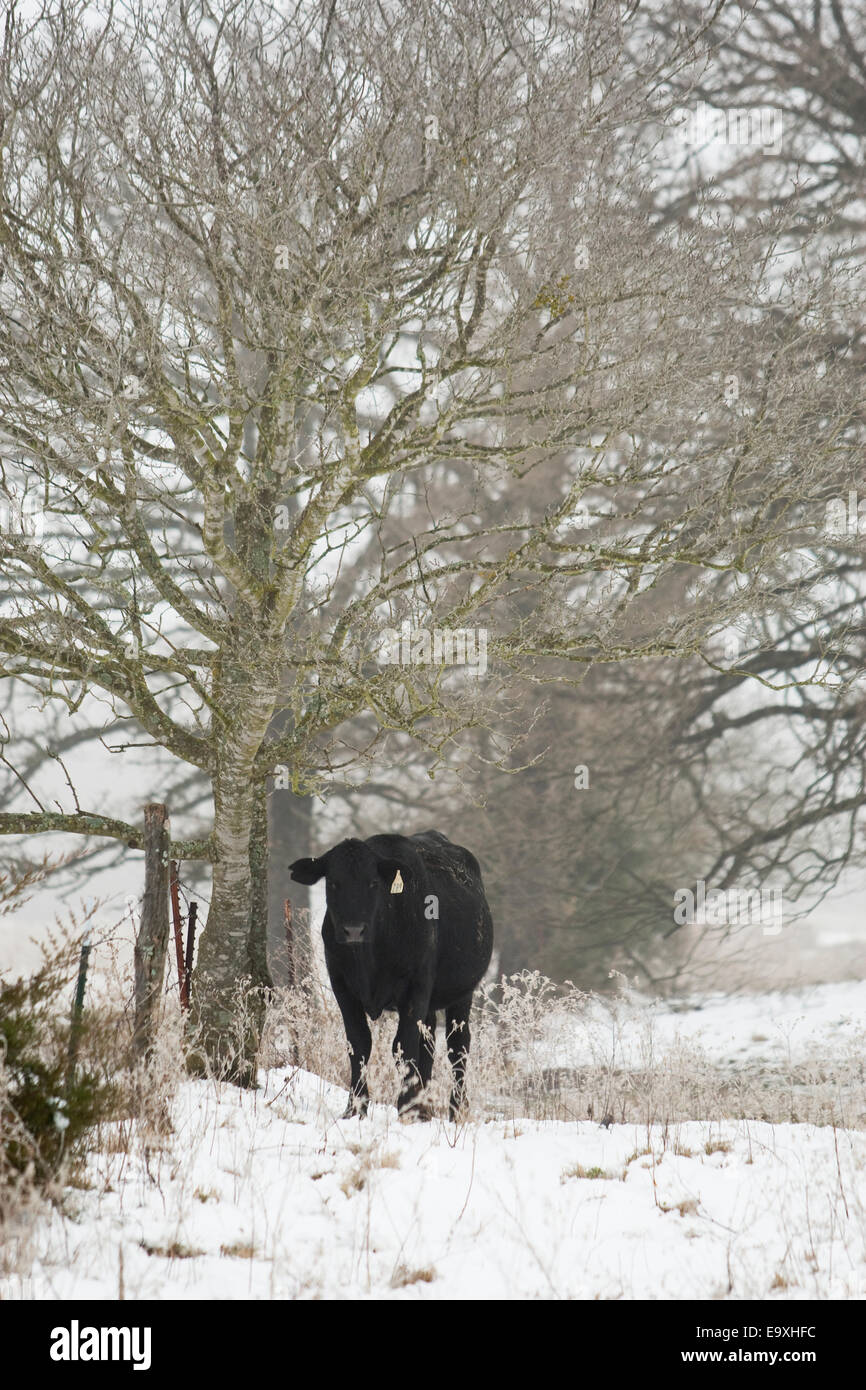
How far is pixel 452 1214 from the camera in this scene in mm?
4734

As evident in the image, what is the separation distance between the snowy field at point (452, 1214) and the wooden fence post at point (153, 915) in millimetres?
919

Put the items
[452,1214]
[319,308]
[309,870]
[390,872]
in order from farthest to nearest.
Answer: [309,870], [390,872], [319,308], [452,1214]

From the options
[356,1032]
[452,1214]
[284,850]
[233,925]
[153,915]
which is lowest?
[452,1214]

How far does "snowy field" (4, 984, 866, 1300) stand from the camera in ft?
13.0

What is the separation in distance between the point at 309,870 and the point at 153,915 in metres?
1.16

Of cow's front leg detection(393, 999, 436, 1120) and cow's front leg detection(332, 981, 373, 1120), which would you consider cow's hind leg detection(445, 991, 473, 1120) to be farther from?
cow's front leg detection(332, 981, 373, 1120)

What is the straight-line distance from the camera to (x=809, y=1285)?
4.07 m

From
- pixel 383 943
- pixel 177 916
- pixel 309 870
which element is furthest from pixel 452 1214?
pixel 177 916

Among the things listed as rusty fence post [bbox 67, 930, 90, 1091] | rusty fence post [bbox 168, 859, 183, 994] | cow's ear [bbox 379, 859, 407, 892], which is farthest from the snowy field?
rusty fence post [bbox 168, 859, 183, 994]

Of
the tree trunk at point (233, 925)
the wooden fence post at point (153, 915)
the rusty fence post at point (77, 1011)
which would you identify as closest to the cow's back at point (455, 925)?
the tree trunk at point (233, 925)

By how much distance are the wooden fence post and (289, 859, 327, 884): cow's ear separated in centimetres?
96

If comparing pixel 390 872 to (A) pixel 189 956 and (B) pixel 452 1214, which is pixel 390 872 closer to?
(A) pixel 189 956

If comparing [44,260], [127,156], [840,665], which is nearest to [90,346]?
[44,260]

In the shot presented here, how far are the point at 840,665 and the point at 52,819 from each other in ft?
39.5
